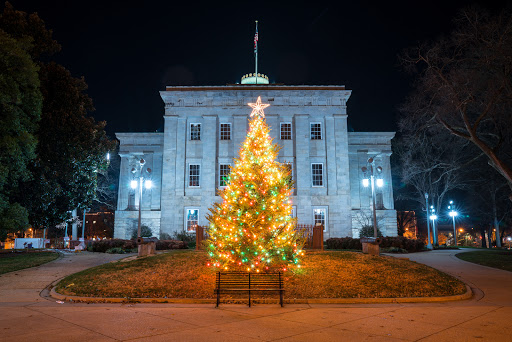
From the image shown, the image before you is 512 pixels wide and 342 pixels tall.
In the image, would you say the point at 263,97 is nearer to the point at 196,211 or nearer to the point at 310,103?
the point at 310,103

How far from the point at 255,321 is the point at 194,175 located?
1147 inches

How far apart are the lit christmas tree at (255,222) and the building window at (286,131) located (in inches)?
905

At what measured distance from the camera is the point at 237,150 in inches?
1454

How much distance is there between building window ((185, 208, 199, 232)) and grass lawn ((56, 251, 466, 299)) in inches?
761

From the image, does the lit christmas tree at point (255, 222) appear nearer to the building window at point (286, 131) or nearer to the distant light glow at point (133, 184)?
the building window at point (286, 131)

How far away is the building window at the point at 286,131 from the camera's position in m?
37.8

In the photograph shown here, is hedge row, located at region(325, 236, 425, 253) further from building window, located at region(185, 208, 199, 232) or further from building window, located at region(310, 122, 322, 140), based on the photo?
building window, located at region(185, 208, 199, 232)

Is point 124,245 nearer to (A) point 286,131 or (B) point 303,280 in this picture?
(B) point 303,280

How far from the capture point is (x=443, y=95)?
74.1ft

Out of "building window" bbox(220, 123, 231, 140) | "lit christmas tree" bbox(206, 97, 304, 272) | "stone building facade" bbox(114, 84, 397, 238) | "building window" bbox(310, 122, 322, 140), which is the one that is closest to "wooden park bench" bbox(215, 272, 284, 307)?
"lit christmas tree" bbox(206, 97, 304, 272)

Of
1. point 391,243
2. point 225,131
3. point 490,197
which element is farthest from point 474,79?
point 490,197

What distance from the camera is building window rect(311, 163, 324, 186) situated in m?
36.9

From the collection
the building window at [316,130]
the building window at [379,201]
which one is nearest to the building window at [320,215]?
the building window at [379,201]

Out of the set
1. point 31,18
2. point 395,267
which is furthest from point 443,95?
point 31,18
